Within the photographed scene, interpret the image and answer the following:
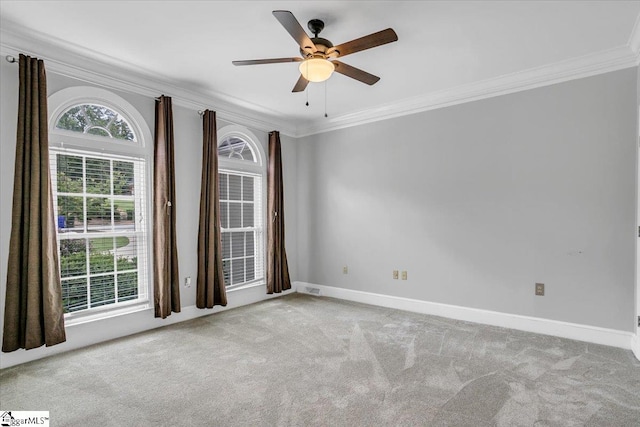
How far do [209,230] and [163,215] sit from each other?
2.01 ft

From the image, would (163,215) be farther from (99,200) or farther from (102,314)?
(102,314)

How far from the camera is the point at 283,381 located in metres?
2.57

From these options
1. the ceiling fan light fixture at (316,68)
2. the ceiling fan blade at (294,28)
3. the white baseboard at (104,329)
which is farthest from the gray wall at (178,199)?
the ceiling fan blade at (294,28)

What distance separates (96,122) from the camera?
340 centimetres

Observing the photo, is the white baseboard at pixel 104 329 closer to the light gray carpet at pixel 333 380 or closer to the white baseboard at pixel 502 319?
the light gray carpet at pixel 333 380

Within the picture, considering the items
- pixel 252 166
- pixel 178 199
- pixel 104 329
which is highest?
pixel 252 166

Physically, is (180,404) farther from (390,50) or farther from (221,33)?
(390,50)

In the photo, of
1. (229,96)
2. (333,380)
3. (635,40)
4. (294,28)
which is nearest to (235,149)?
(229,96)

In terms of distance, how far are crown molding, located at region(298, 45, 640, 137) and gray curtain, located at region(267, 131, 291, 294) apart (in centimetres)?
100

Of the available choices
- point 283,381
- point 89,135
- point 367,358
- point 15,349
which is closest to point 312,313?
point 367,358

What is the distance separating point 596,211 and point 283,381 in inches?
128

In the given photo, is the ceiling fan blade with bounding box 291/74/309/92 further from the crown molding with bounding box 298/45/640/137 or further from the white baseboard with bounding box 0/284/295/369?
the white baseboard with bounding box 0/284/295/369

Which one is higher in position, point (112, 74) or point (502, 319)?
point (112, 74)

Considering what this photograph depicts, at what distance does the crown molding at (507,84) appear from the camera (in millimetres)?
3176
